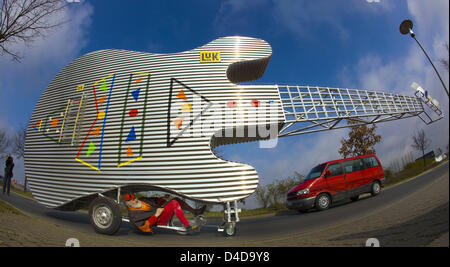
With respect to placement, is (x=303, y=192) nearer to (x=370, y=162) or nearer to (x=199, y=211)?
(x=370, y=162)

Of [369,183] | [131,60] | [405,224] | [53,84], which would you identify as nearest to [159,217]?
[405,224]

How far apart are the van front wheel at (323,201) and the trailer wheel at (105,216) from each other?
12.1 ft

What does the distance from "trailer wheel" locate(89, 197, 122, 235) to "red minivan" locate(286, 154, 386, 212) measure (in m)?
3.28

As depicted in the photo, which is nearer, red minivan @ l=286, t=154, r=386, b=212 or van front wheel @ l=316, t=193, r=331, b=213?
red minivan @ l=286, t=154, r=386, b=212

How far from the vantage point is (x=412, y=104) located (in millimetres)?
3502

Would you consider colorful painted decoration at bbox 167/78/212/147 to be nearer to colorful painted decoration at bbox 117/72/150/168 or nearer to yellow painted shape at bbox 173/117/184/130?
yellow painted shape at bbox 173/117/184/130

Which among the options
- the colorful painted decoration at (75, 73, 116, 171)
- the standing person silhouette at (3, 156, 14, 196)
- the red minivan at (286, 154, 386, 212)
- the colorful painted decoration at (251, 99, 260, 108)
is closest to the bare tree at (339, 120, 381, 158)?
the red minivan at (286, 154, 386, 212)

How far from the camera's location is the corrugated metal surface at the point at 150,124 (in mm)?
2820

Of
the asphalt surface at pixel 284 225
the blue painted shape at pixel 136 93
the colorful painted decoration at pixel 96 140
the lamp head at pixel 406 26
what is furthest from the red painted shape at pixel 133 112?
the lamp head at pixel 406 26

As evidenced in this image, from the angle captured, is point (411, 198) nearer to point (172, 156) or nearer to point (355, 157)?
point (355, 157)

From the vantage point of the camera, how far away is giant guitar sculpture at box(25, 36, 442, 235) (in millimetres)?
2812

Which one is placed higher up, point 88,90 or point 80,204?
point 88,90

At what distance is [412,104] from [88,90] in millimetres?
7361

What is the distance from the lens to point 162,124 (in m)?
2.97
